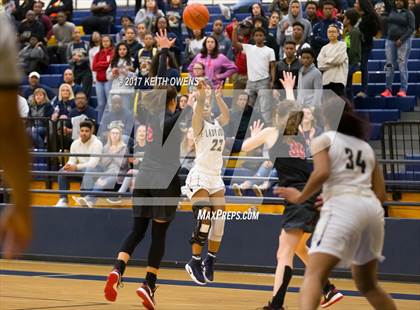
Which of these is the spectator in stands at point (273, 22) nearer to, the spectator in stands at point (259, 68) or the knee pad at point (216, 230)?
the spectator in stands at point (259, 68)

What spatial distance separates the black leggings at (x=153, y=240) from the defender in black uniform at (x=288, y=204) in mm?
1331

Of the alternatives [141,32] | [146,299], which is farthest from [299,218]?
[141,32]

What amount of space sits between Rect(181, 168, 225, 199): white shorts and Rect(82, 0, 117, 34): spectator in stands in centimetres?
1053

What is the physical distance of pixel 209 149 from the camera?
12141 millimetres

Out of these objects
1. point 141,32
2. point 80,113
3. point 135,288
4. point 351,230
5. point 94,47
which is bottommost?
point 135,288

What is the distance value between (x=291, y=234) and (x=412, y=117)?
27.3 feet

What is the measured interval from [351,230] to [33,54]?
50.4ft

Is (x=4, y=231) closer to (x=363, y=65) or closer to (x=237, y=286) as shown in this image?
(x=237, y=286)

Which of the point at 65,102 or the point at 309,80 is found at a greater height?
the point at 309,80

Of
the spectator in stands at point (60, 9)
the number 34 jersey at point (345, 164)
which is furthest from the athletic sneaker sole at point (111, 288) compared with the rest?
the spectator in stands at point (60, 9)

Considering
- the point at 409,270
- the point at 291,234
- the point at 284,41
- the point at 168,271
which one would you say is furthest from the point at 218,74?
the point at 291,234

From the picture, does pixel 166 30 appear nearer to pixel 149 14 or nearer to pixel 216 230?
pixel 149 14

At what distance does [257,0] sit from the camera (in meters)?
21.9

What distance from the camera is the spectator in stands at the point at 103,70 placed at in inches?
744
